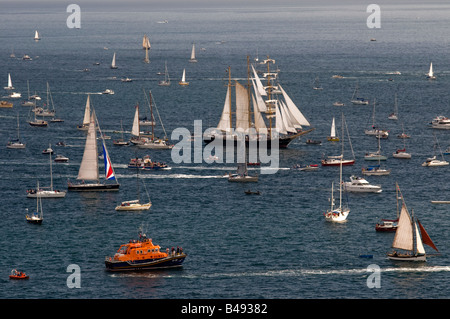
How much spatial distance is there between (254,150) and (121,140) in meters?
26.1

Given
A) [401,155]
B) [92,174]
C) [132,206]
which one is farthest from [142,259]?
[401,155]

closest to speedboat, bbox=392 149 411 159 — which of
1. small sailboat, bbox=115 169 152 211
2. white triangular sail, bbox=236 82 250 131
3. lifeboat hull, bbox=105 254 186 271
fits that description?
white triangular sail, bbox=236 82 250 131

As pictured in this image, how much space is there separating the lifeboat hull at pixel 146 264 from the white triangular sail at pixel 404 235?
23.9 meters

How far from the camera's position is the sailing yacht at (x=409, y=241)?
105812mm

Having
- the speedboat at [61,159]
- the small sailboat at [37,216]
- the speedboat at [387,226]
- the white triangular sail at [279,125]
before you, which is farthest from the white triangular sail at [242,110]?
the speedboat at [387,226]

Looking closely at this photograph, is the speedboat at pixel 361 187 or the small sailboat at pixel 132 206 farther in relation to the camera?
the speedboat at pixel 361 187

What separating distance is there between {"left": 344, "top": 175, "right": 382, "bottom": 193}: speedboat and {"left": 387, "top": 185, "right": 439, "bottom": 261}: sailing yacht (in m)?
35.7

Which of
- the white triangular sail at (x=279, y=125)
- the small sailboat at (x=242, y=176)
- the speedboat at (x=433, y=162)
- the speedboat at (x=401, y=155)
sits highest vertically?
the white triangular sail at (x=279, y=125)

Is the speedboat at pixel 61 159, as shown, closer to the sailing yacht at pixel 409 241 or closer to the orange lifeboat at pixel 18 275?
the orange lifeboat at pixel 18 275

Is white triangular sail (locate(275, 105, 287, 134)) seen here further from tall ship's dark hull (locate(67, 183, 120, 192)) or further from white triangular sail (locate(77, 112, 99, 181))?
tall ship's dark hull (locate(67, 183, 120, 192))

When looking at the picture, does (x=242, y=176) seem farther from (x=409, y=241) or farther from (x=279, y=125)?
(x=409, y=241)

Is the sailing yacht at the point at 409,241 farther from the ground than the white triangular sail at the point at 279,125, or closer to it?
closer to it

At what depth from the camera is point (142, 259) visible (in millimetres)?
103250
